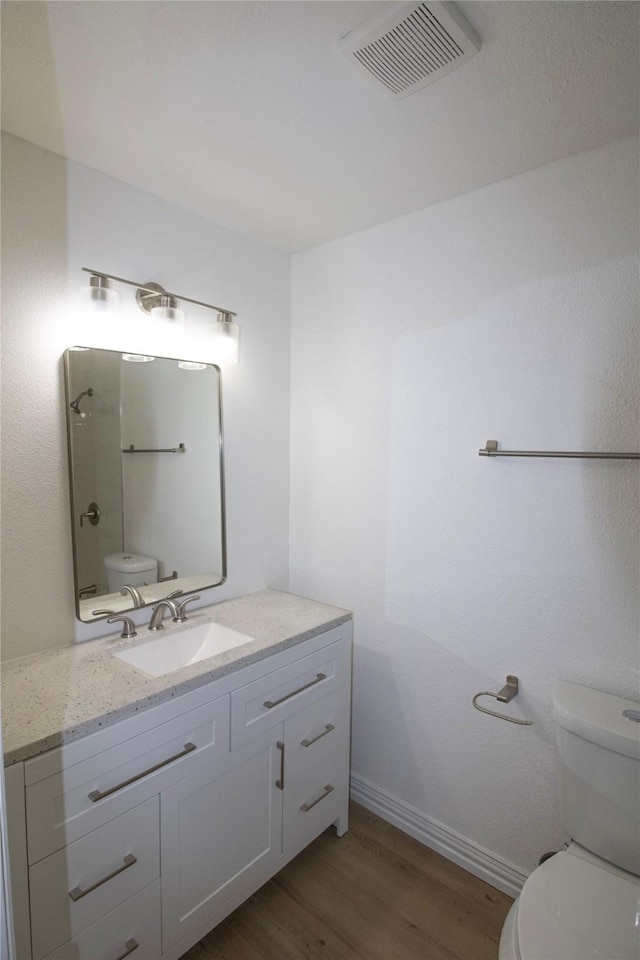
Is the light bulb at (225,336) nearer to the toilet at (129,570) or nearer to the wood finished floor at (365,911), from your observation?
the toilet at (129,570)

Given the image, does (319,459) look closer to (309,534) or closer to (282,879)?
(309,534)

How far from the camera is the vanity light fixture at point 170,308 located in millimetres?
1529

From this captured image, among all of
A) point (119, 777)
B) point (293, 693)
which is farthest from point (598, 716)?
point (119, 777)

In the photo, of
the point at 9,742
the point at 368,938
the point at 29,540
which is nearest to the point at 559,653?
the point at 368,938

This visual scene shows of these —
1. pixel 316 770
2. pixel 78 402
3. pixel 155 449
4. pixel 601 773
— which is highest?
pixel 78 402

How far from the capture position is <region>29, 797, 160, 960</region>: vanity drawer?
110cm

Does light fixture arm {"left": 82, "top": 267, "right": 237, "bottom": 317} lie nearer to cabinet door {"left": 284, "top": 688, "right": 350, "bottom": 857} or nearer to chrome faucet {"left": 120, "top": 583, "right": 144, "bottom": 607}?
chrome faucet {"left": 120, "top": 583, "right": 144, "bottom": 607}

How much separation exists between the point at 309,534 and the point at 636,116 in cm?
179

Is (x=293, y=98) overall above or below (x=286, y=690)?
above

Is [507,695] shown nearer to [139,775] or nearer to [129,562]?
[139,775]

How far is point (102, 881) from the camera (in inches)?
46.8

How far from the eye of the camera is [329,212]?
185 centimetres

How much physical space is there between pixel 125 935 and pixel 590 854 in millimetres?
1225

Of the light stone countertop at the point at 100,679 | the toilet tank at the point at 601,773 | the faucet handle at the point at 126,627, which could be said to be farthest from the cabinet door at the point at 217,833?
the toilet tank at the point at 601,773
